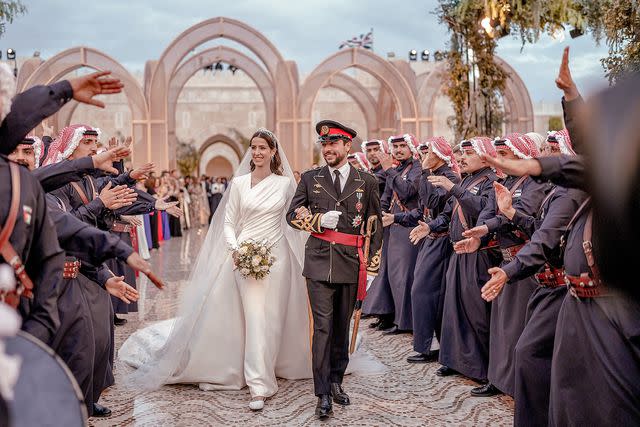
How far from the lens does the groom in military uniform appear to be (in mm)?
5227

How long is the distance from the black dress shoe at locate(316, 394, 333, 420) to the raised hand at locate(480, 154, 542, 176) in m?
2.63

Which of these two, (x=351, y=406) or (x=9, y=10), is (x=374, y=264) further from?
(x=9, y=10)

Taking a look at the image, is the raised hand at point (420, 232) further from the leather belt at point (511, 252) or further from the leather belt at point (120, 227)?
the leather belt at point (120, 227)

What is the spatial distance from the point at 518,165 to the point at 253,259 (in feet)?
9.78

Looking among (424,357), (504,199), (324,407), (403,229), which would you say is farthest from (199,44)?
(504,199)

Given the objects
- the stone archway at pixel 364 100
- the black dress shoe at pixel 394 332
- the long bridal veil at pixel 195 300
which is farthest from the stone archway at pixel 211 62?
the long bridal veil at pixel 195 300

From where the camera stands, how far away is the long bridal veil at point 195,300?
591cm

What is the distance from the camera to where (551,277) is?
13.9 ft

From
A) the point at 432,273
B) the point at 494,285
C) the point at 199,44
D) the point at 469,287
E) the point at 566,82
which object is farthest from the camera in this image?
the point at 199,44

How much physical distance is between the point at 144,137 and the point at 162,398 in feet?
45.1

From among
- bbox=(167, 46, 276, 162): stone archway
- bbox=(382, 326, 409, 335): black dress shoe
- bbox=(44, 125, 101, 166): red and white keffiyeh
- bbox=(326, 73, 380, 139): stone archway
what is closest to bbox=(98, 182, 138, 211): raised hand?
bbox=(44, 125, 101, 166): red and white keffiyeh

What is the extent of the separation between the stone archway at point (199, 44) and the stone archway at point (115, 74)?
0.81 feet

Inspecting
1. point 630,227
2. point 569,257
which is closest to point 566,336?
point 569,257

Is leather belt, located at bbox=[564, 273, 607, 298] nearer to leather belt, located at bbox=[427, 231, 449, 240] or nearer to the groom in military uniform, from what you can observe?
the groom in military uniform
